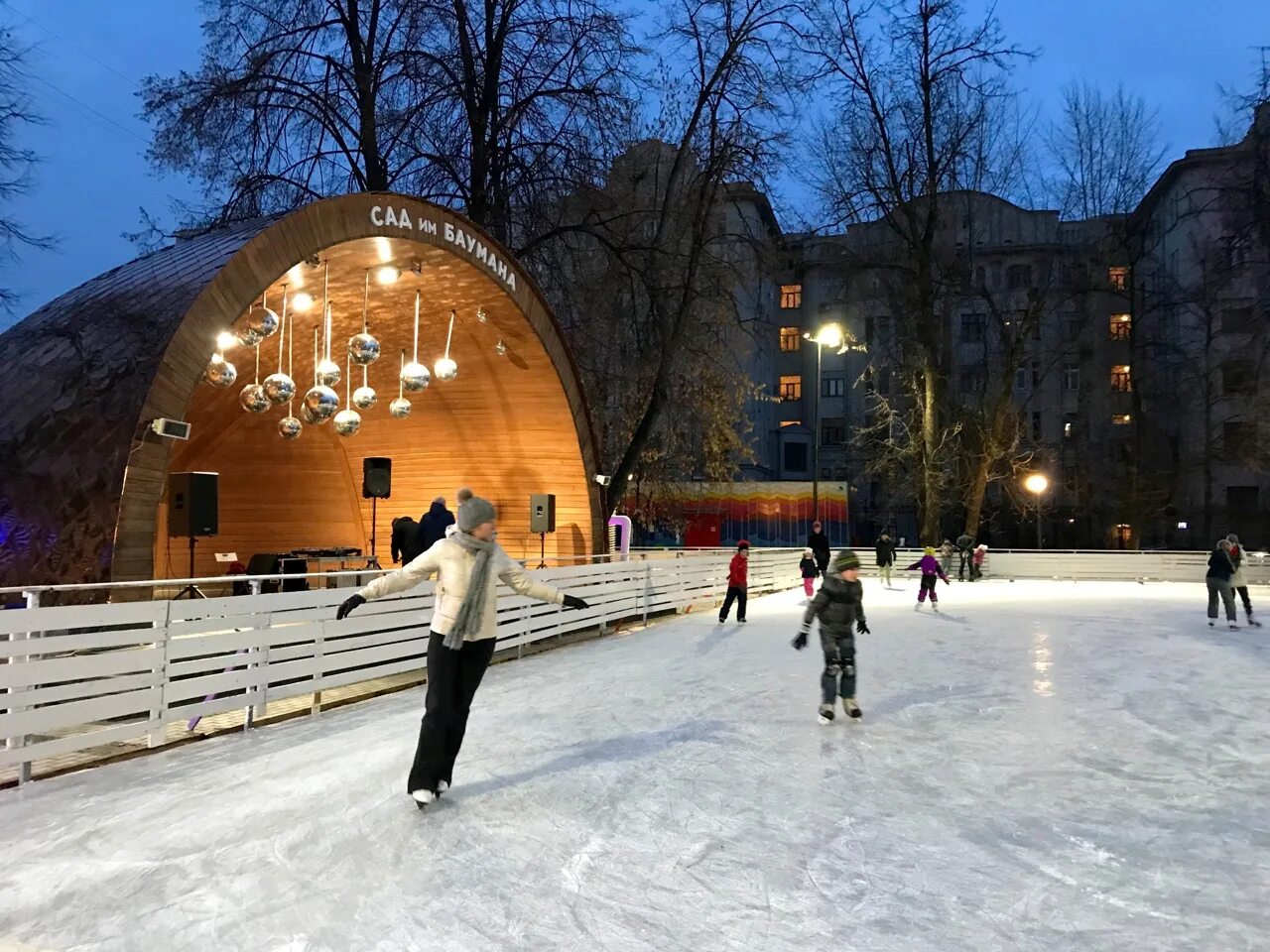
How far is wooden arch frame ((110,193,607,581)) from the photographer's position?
24.0 ft

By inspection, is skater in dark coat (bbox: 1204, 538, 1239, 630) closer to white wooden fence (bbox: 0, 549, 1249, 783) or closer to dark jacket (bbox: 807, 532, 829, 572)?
dark jacket (bbox: 807, 532, 829, 572)

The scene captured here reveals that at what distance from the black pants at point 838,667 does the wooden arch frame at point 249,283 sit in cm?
562

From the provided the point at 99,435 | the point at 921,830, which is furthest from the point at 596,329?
the point at 921,830

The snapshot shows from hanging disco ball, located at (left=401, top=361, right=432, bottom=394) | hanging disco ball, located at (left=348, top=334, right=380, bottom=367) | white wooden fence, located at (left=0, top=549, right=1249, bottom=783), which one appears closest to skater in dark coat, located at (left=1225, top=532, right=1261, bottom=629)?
white wooden fence, located at (left=0, top=549, right=1249, bottom=783)

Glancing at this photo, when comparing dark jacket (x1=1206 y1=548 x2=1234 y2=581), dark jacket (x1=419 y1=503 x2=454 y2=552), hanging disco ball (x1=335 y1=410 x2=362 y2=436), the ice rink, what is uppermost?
hanging disco ball (x1=335 y1=410 x2=362 y2=436)

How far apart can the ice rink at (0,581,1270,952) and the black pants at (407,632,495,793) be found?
0.21 m

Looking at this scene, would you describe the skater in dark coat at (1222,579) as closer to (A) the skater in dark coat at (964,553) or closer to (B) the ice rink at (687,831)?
(B) the ice rink at (687,831)

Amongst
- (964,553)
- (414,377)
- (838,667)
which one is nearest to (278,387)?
(414,377)

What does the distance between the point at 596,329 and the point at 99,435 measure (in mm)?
15463

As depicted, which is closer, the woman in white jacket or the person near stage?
the woman in white jacket

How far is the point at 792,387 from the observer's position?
161 feet

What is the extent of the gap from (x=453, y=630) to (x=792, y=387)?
4585cm

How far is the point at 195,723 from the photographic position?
22.1 feet

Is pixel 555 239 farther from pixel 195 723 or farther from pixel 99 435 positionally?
pixel 195 723
